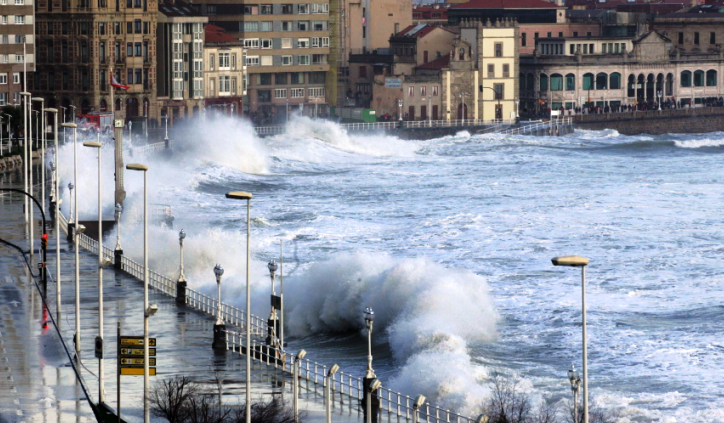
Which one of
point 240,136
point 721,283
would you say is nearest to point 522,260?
point 721,283

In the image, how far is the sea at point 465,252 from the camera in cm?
4806

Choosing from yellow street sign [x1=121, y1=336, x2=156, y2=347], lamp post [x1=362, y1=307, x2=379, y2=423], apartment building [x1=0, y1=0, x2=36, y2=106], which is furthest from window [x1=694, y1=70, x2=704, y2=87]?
yellow street sign [x1=121, y1=336, x2=156, y2=347]

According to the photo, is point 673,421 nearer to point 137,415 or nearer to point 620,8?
point 137,415

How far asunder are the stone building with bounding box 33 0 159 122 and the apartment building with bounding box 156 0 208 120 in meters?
3.65

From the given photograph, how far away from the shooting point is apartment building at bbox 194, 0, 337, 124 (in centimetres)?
15925

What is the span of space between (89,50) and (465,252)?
2802 inches

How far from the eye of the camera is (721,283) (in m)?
65.8

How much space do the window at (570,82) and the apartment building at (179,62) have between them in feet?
132

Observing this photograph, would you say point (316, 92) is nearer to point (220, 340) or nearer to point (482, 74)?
point (482, 74)

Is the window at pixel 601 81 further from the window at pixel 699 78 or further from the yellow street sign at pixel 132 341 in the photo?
the yellow street sign at pixel 132 341

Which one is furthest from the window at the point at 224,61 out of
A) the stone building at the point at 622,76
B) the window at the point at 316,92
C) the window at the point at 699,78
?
the window at the point at 699,78

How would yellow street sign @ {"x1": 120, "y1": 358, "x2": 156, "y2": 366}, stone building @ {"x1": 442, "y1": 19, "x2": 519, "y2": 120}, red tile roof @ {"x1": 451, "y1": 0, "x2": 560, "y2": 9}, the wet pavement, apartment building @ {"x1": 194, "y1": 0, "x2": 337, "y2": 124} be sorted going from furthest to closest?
1. red tile roof @ {"x1": 451, "y1": 0, "x2": 560, "y2": 9}
2. apartment building @ {"x1": 194, "y1": 0, "x2": 337, "y2": 124}
3. stone building @ {"x1": 442, "y1": 19, "x2": 519, "y2": 120}
4. the wet pavement
5. yellow street sign @ {"x1": 120, "y1": 358, "x2": 156, "y2": 366}

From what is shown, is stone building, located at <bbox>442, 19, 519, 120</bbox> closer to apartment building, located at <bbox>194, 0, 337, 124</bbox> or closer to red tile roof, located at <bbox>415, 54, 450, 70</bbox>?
red tile roof, located at <bbox>415, 54, 450, 70</bbox>

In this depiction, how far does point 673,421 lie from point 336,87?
126769 millimetres
